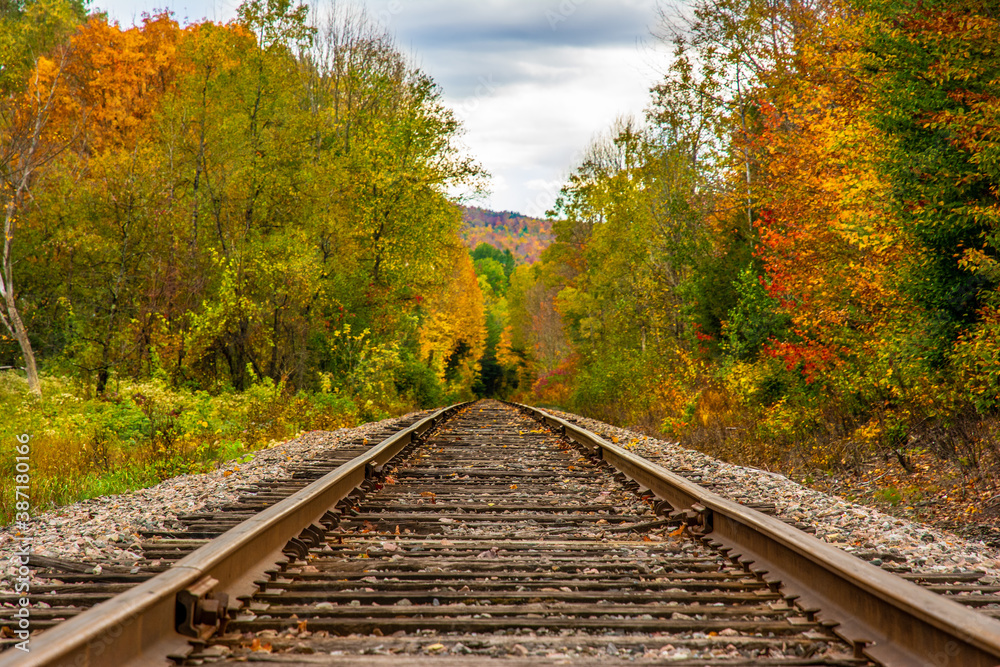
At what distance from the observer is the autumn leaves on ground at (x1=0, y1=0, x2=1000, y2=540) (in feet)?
26.5

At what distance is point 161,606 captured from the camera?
2748 millimetres

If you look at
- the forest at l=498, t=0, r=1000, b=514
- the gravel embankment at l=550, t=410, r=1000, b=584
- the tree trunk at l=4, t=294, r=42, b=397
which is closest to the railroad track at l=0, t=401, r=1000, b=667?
the gravel embankment at l=550, t=410, r=1000, b=584

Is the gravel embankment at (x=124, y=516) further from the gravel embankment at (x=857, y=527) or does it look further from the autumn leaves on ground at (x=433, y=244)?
the gravel embankment at (x=857, y=527)

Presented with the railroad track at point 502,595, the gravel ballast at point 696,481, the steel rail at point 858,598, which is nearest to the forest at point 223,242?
the gravel ballast at point 696,481

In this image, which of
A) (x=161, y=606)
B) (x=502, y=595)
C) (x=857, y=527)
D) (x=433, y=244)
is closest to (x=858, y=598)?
(x=502, y=595)

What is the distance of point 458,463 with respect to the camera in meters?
9.27

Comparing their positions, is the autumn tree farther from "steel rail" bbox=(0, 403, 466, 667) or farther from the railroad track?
"steel rail" bbox=(0, 403, 466, 667)

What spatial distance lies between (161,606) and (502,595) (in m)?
1.47

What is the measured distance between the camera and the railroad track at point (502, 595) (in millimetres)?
2666

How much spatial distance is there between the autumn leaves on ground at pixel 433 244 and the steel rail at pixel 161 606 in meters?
4.24

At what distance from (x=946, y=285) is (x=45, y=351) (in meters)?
21.1

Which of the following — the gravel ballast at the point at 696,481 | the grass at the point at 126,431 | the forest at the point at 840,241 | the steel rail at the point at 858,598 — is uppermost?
the forest at the point at 840,241

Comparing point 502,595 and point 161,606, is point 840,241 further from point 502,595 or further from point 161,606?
point 161,606

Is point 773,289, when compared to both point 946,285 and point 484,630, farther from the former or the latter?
point 484,630
